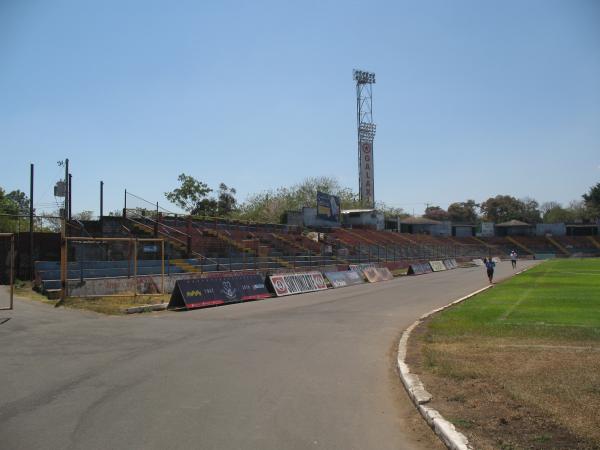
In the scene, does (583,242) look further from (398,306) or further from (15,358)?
(15,358)

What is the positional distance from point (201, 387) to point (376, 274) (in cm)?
3414

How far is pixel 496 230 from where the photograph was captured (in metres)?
115

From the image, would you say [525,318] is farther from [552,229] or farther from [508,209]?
[508,209]

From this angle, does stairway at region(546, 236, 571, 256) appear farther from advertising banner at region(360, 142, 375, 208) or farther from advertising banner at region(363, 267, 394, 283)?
advertising banner at region(363, 267, 394, 283)

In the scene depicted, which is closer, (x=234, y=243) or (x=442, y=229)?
(x=234, y=243)

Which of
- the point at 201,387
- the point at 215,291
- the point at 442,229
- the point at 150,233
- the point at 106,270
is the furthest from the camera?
the point at 442,229

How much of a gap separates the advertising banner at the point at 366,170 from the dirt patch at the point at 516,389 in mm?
79638

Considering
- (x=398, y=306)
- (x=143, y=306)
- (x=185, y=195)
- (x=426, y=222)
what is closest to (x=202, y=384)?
(x=143, y=306)

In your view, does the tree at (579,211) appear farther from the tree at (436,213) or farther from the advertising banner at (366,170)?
the advertising banner at (366,170)

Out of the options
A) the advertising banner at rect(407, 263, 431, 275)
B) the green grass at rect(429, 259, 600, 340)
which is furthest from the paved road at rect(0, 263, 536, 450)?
the advertising banner at rect(407, 263, 431, 275)

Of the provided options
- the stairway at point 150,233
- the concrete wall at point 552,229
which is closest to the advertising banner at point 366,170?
the concrete wall at point 552,229

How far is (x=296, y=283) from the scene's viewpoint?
28.8 metres

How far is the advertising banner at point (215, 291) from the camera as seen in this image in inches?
779

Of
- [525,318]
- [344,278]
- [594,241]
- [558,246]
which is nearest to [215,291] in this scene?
[525,318]
